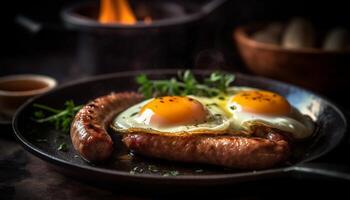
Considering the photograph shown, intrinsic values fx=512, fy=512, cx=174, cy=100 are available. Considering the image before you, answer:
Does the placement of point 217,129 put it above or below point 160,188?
above

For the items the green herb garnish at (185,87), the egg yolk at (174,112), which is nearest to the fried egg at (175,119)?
the egg yolk at (174,112)

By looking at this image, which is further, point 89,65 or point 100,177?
point 89,65

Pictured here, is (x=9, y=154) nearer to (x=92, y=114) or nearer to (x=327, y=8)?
(x=92, y=114)

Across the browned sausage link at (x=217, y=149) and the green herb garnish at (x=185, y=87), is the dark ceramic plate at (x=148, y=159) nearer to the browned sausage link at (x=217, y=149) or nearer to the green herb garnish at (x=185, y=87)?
the browned sausage link at (x=217, y=149)

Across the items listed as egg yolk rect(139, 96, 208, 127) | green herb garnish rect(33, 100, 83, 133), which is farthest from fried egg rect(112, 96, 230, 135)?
green herb garnish rect(33, 100, 83, 133)

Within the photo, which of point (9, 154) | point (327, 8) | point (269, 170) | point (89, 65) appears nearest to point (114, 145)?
point (9, 154)

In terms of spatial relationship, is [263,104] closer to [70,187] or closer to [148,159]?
[148,159]

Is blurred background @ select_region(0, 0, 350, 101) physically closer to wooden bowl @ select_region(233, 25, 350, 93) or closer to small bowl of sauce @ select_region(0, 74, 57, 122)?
wooden bowl @ select_region(233, 25, 350, 93)
